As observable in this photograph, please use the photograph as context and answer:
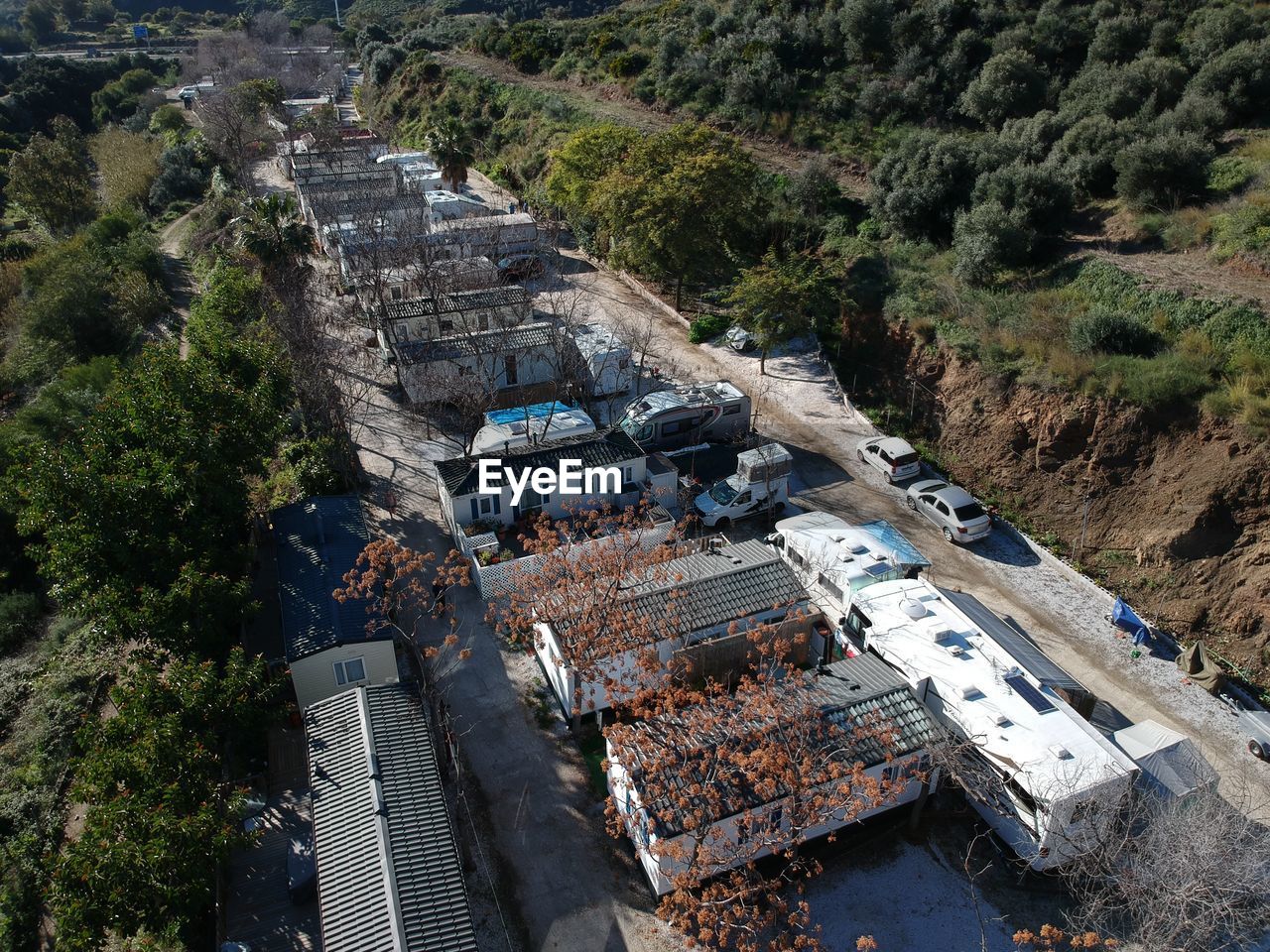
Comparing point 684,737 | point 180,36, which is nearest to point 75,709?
point 684,737

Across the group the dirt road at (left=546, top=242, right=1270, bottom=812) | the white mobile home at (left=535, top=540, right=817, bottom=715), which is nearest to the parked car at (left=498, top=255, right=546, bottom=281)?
the dirt road at (left=546, top=242, right=1270, bottom=812)

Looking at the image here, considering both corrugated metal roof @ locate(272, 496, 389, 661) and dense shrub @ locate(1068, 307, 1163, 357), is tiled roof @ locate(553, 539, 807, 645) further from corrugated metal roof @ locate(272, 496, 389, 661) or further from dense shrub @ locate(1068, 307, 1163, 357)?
dense shrub @ locate(1068, 307, 1163, 357)

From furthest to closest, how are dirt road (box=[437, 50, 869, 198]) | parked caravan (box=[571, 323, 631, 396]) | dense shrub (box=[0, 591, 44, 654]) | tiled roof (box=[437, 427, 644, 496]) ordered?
dirt road (box=[437, 50, 869, 198]) < parked caravan (box=[571, 323, 631, 396]) < tiled roof (box=[437, 427, 644, 496]) < dense shrub (box=[0, 591, 44, 654])

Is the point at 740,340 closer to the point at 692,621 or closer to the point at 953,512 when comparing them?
the point at 953,512

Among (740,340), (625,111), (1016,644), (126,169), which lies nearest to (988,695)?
(1016,644)

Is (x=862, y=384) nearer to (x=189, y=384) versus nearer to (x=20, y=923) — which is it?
(x=189, y=384)

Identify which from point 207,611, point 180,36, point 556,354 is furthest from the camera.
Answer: point 180,36

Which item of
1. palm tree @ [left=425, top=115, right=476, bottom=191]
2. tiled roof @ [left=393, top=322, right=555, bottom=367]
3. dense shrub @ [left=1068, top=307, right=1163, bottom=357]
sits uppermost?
palm tree @ [left=425, top=115, right=476, bottom=191]
